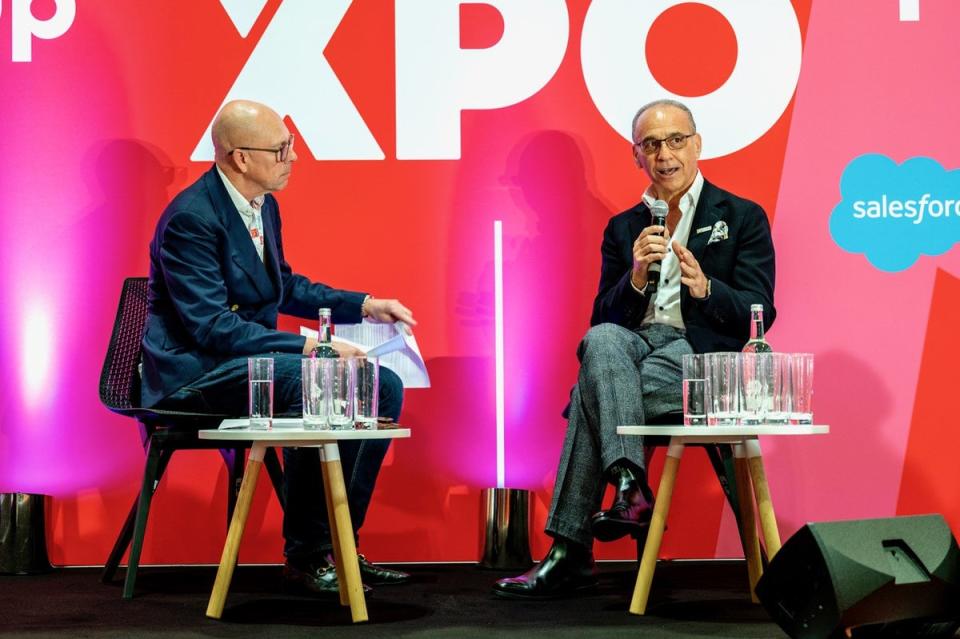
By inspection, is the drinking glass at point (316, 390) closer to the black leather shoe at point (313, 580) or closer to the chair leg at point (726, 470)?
the black leather shoe at point (313, 580)

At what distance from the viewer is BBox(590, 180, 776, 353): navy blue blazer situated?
3.49 m

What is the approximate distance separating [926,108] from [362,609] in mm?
2779

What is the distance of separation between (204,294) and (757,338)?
5.07 ft

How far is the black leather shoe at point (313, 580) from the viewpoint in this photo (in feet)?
10.8

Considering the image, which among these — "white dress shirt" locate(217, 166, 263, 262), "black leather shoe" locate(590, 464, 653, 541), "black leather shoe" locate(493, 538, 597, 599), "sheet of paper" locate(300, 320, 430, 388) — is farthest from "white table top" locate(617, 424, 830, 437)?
"white dress shirt" locate(217, 166, 263, 262)

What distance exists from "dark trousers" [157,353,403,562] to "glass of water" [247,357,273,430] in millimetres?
307

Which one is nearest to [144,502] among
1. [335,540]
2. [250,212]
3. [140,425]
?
[140,425]

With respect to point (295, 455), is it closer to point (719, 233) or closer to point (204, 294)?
point (204, 294)

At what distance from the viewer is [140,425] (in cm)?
366

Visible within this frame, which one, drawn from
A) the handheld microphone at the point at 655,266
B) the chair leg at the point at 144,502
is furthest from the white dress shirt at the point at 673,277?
the chair leg at the point at 144,502

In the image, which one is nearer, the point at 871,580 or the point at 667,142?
the point at 871,580

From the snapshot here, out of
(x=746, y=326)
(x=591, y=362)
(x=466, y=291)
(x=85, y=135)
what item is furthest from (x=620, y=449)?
(x=85, y=135)

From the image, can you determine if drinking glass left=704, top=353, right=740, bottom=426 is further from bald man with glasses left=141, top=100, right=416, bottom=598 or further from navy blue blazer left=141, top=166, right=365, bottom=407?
navy blue blazer left=141, top=166, right=365, bottom=407

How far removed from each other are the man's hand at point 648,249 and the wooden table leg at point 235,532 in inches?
48.0
